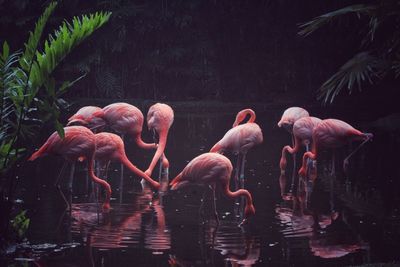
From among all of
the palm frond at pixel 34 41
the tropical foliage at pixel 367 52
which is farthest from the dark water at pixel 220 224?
the palm frond at pixel 34 41

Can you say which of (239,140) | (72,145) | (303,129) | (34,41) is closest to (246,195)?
(72,145)

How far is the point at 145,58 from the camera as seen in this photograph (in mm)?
14562

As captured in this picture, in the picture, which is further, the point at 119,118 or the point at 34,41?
the point at 119,118

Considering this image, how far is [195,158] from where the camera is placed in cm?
557

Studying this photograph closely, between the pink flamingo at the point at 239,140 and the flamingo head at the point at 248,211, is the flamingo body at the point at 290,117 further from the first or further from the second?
the flamingo head at the point at 248,211

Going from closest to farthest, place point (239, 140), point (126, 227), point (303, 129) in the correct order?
point (126, 227) → point (239, 140) → point (303, 129)

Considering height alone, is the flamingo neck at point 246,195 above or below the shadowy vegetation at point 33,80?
below

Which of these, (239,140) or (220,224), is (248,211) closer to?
(220,224)

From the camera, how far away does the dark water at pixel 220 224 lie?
4.26 metres

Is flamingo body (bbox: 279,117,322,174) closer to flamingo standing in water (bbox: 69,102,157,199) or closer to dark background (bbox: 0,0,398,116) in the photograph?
flamingo standing in water (bbox: 69,102,157,199)

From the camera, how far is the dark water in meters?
4.26

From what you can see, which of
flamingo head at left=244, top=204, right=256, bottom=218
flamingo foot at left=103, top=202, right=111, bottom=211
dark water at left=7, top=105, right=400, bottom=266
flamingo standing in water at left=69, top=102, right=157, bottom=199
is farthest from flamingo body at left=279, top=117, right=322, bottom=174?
flamingo foot at left=103, top=202, right=111, bottom=211

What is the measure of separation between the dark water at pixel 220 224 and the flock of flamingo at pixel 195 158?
0.19 metres

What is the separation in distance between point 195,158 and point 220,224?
0.65 m
